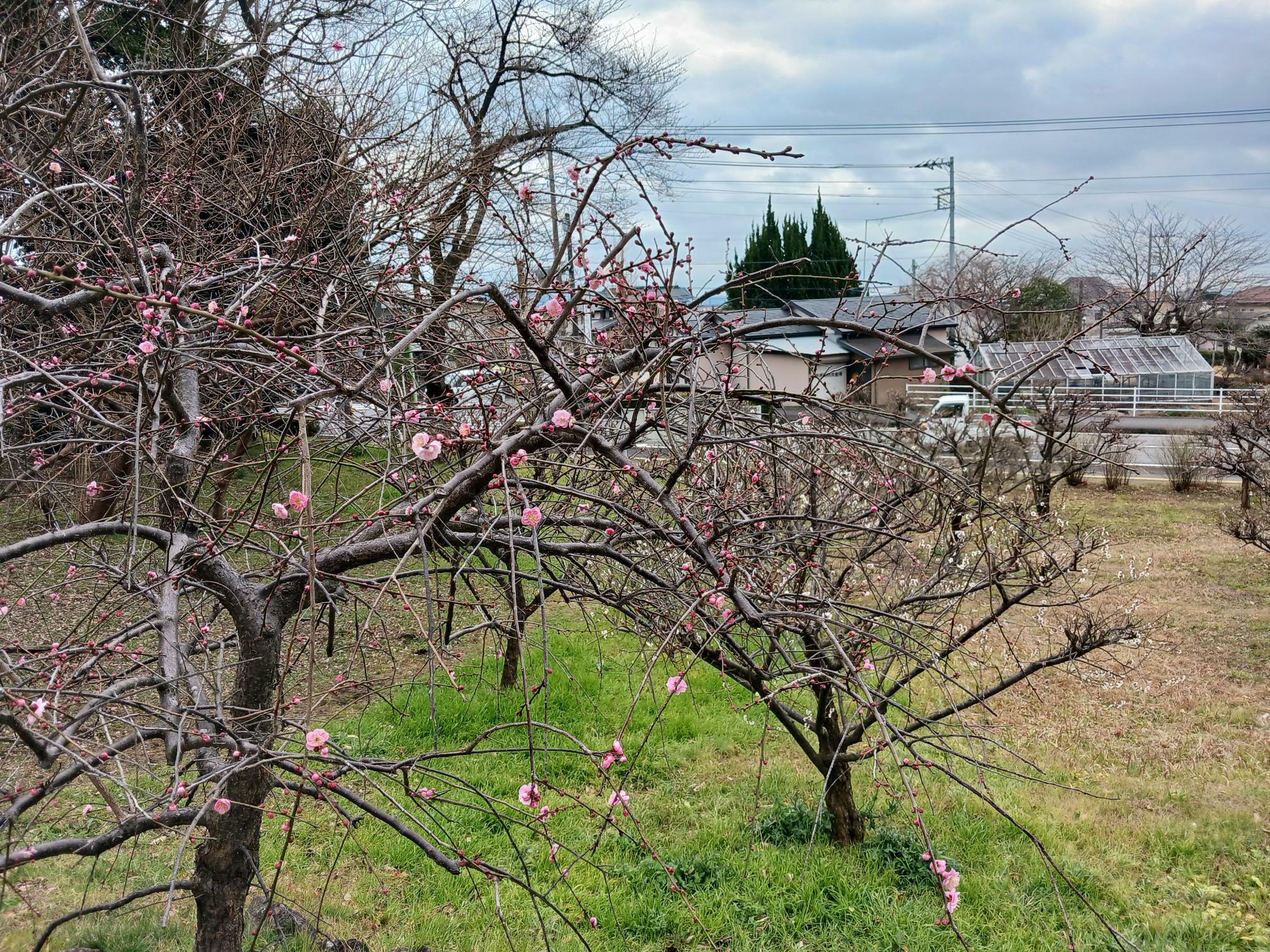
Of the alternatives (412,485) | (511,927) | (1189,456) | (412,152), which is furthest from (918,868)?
(1189,456)

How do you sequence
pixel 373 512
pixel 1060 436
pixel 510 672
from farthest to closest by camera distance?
pixel 1060 436, pixel 510 672, pixel 373 512

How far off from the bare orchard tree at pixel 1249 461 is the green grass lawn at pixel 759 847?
8.94 feet

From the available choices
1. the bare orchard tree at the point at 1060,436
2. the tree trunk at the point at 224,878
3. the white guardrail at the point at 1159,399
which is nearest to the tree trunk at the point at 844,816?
the tree trunk at the point at 224,878

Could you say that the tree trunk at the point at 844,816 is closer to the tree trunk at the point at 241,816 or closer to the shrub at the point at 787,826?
the shrub at the point at 787,826

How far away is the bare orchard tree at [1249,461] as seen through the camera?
822 cm

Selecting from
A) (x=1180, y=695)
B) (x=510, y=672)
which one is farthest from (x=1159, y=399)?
(x=510, y=672)

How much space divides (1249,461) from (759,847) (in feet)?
27.9

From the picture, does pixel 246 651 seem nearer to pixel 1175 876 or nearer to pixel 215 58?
pixel 1175 876

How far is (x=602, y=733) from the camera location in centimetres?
530

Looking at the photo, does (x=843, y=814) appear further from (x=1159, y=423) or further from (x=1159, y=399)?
(x=1159, y=399)

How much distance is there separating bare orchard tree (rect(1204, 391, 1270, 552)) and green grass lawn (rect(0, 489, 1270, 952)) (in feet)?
8.94

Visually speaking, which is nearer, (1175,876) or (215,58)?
(1175,876)

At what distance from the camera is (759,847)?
163 inches

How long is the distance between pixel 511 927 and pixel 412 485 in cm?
233
